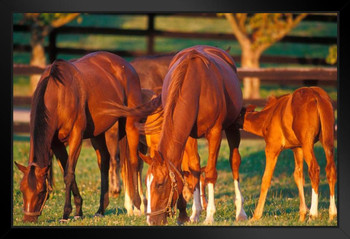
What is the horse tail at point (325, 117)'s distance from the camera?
9.49 m

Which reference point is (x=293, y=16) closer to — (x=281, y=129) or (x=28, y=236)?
(x=281, y=129)

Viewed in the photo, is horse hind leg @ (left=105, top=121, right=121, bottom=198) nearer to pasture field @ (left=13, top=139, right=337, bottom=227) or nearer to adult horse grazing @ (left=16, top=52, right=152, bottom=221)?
pasture field @ (left=13, top=139, right=337, bottom=227)

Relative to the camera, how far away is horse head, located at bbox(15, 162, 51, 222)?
9031mm

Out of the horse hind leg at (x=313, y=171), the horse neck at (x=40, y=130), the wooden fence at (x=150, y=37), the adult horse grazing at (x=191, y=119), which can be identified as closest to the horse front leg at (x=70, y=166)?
the horse neck at (x=40, y=130)

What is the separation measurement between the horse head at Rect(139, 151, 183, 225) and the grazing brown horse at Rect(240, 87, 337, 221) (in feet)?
5.45

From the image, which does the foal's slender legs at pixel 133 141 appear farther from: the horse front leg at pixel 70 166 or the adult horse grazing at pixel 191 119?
the horse front leg at pixel 70 166

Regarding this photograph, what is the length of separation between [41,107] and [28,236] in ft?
6.17

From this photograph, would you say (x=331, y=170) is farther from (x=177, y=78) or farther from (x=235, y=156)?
(x=177, y=78)

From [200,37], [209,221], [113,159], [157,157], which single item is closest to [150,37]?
[200,37]

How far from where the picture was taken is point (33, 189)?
9.04 meters

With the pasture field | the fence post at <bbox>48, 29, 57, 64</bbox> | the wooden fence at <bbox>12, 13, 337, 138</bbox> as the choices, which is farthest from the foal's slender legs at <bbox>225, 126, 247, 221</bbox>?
the fence post at <bbox>48, 29, 57, 64</bbox>

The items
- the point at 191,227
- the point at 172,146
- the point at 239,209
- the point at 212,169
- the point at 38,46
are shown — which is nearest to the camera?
the point at 191,227

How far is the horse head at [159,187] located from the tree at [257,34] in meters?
15.7

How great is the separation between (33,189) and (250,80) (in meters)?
16.2
